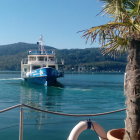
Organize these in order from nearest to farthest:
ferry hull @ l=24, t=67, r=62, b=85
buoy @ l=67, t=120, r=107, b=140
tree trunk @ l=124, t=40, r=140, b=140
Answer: tree trunk @ l=124, t=40, r=140, b=140 < buoy @ l=67, t=120, r=107, b=140 < ferry hull @ l=24, t=67, r=62, b=85

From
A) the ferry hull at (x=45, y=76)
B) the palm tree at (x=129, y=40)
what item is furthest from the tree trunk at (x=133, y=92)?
the ferry hull at (x=45, y=76)

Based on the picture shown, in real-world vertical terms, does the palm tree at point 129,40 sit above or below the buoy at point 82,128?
above

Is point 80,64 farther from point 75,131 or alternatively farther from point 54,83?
point 75,131

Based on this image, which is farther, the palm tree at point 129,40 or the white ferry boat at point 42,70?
the white ferry boat at point 42,70

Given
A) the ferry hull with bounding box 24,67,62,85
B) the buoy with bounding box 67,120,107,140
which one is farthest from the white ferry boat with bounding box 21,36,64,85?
the buoy with bounding box 67,120,107,140

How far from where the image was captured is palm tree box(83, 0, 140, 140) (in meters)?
4.12

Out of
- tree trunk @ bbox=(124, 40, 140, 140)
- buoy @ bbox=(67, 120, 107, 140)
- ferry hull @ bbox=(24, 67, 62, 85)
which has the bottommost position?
ferry hull @ bbox=(24, 67, 62, 85)

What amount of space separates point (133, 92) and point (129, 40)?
2.59 feet

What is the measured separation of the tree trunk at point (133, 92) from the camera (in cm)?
411

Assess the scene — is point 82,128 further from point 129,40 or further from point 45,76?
point 45,76

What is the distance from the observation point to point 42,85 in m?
44.7

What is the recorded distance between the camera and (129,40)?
4.29 metres

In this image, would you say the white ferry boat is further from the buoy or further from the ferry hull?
the buoy

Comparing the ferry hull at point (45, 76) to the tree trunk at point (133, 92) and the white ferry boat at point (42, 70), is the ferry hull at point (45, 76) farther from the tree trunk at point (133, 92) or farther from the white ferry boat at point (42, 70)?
the tree trunk at point (133, 92)
